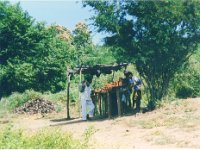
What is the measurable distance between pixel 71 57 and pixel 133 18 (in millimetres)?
18749

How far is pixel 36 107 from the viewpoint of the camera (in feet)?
75.6

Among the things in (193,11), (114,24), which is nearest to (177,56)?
(193,11)

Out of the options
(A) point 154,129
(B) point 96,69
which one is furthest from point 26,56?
(A) point 154,129

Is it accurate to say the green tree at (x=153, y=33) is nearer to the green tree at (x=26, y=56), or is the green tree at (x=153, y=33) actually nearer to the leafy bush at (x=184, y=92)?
the leafy bush at (x=184, y=92)

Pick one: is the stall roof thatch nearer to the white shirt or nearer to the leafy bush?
the white shirt

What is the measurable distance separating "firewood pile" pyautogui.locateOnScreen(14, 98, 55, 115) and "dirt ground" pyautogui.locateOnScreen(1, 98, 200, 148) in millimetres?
8374

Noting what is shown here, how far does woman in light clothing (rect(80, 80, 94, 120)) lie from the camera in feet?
54.7

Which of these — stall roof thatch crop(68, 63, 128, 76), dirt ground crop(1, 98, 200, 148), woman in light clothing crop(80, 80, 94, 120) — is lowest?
dirt ground crop(1, 98, 200, 148)

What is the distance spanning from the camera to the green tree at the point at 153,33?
607 inches

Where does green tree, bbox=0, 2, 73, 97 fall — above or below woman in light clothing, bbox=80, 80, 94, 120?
above

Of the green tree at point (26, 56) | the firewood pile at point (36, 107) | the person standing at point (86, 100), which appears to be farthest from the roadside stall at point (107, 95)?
the green tree at point (26, 56)

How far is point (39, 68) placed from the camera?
2952 centimetres

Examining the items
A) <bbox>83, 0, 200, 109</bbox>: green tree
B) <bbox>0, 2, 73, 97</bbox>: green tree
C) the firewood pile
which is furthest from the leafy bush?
<bbox>0, 2, 73, 97</bbox>: green tree

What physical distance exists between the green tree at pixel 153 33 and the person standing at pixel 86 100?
1.75 metres
